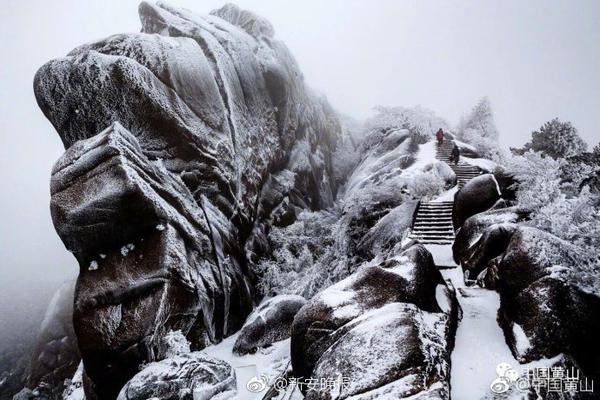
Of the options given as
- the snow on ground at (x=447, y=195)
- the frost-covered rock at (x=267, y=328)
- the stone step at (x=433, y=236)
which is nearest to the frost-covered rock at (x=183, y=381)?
the frost-covered rock at (x=267, y=328)

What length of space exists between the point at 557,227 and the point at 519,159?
508 cm

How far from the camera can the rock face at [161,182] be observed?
413 inches

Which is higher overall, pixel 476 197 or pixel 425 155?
pixel 476 197

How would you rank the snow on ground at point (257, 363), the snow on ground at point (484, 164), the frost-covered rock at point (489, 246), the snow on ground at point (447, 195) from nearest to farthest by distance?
the frost-covered rock at point (489, 246)
the snow on ground at point (257, 363)
the snow on ground at point (447, 195)
the snow on ground at point (484, 164)

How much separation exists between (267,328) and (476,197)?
8.17 m

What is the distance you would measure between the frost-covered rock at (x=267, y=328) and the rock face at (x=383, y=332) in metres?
4.17

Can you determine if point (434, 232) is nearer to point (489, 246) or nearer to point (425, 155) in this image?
point (489, 246)

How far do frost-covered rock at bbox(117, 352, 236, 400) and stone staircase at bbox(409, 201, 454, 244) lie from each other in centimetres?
731

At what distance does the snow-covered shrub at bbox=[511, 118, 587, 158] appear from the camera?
19406mm

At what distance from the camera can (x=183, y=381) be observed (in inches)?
296

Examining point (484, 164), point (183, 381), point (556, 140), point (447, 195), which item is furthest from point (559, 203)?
point (556, 140)

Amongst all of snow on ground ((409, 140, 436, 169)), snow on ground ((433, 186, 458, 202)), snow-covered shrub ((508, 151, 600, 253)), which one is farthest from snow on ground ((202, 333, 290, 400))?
snow on ground ((409, 140, 436, 169))

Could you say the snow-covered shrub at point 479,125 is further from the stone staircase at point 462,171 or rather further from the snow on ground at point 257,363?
the snow on ground at point 257,363

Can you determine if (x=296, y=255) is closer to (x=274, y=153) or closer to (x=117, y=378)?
(x=274, y=153)
